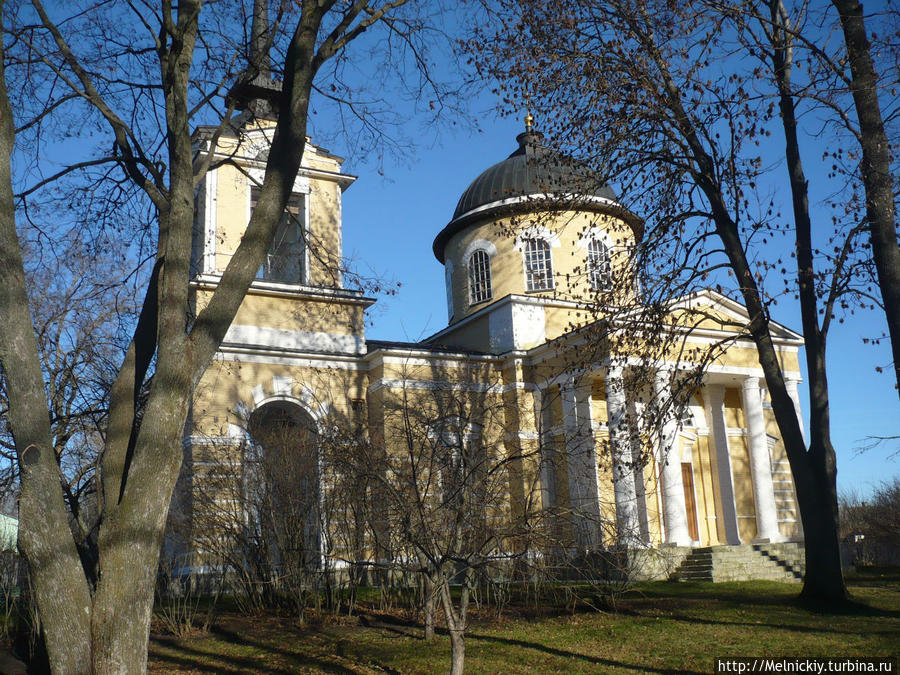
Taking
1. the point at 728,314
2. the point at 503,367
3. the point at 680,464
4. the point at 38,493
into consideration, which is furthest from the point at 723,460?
the point at 38,493

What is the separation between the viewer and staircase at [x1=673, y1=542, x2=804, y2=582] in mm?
17906

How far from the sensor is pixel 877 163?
28.4 ft

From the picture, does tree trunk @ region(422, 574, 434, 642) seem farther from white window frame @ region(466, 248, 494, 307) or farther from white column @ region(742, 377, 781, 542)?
white window frame @ region(466, 248, 494, 307)

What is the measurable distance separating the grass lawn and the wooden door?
10017mm

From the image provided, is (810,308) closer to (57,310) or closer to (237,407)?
(237,407)

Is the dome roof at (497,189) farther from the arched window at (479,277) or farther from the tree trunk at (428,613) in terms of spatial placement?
the tree trunk at (428,613)

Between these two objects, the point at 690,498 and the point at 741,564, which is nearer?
the point at 741,564

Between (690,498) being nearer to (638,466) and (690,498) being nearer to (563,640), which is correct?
(638,466)

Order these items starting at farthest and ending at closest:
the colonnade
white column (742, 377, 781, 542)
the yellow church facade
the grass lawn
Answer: white column (742, 377, 781, 542) → the colonnade → the yellow church facade → the grass lawn

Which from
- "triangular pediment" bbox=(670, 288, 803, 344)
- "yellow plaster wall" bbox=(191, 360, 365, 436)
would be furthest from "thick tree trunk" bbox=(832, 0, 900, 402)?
"triangular pediment" bbox=(670, 288, 803, 344)

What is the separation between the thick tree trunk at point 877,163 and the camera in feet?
27.7

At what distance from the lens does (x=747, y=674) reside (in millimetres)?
8172

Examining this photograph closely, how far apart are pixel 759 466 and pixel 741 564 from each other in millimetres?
4326

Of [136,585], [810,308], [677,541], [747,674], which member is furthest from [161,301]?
[677,541]
